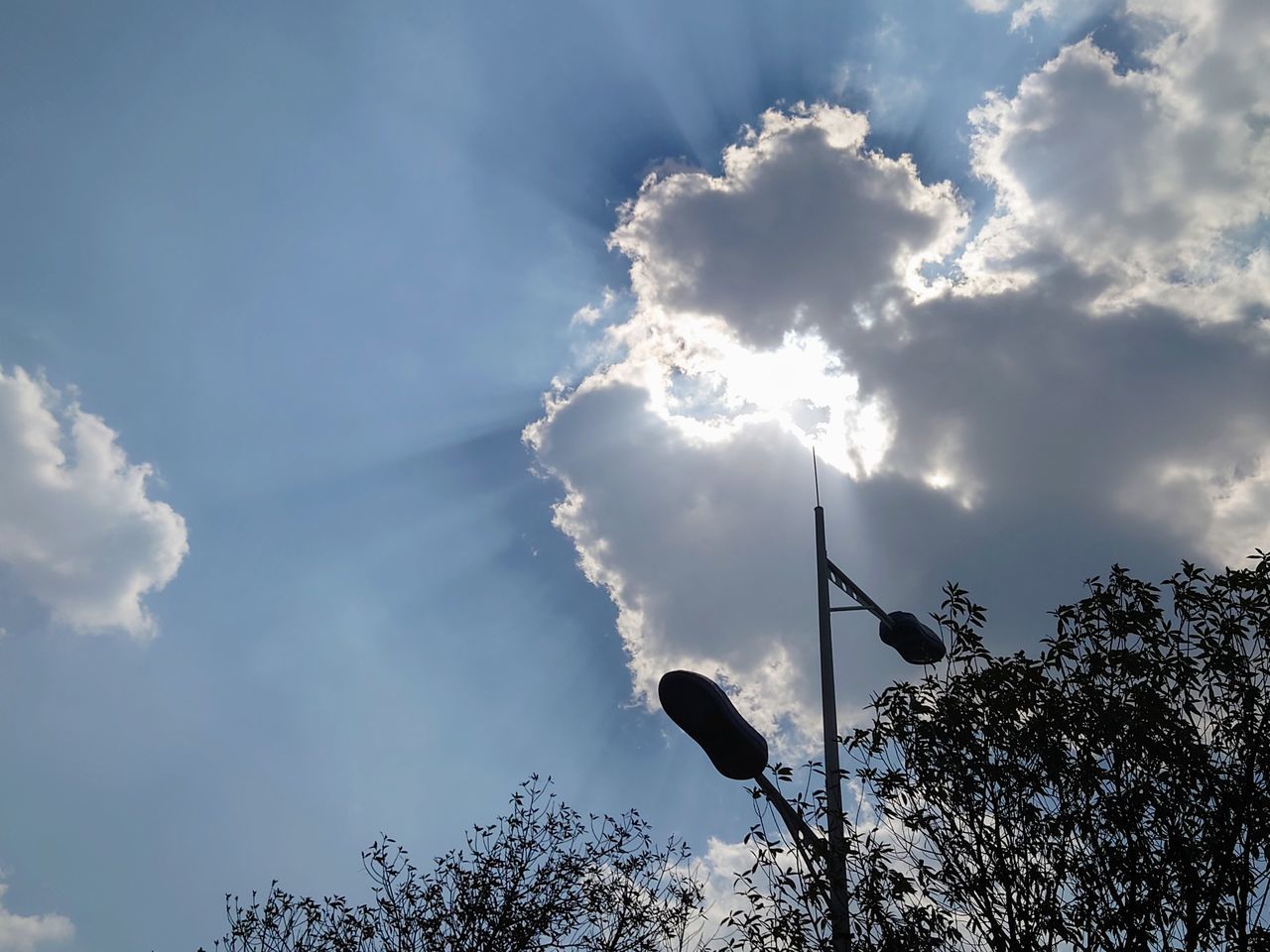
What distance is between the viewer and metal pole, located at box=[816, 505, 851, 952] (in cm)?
665

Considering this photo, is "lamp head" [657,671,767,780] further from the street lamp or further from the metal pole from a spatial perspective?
the metal pole

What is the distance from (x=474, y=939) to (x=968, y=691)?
11590mm

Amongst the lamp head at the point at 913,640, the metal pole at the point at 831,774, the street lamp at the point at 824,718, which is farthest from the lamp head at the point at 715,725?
the lamp head at the point at 913,640

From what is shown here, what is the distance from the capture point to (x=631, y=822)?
1848 centimetres

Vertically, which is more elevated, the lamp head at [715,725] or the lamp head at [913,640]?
the lamp head at [913,640]

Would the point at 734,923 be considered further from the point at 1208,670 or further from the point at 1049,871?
the point at 1208,670

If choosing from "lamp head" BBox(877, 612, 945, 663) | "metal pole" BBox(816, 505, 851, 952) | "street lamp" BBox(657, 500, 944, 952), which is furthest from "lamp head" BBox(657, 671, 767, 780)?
"lamp head" BBox(877, 612, 945, 663)

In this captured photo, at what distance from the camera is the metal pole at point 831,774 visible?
6648 mm

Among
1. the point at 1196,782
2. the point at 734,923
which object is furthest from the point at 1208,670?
the point at 734,923

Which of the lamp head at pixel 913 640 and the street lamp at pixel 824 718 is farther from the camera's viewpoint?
the lamp head at pixel 913 640

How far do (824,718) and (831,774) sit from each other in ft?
2.27

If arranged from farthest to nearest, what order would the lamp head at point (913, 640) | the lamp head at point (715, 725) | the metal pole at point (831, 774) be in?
the lamp head at point (913, 640)
the metal pole at point (831, 774)
the lamp head at point (715, 725)

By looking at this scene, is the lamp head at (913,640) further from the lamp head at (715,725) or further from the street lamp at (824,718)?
the lamp head at (715,725)

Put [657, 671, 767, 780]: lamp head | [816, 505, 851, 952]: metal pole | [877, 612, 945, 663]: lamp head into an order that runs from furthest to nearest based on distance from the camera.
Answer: [877, 612, 945, 663]: lamp head < [816, 505, 851, 952]: metal pole < [657, 671, 767, 780]: lamp head
